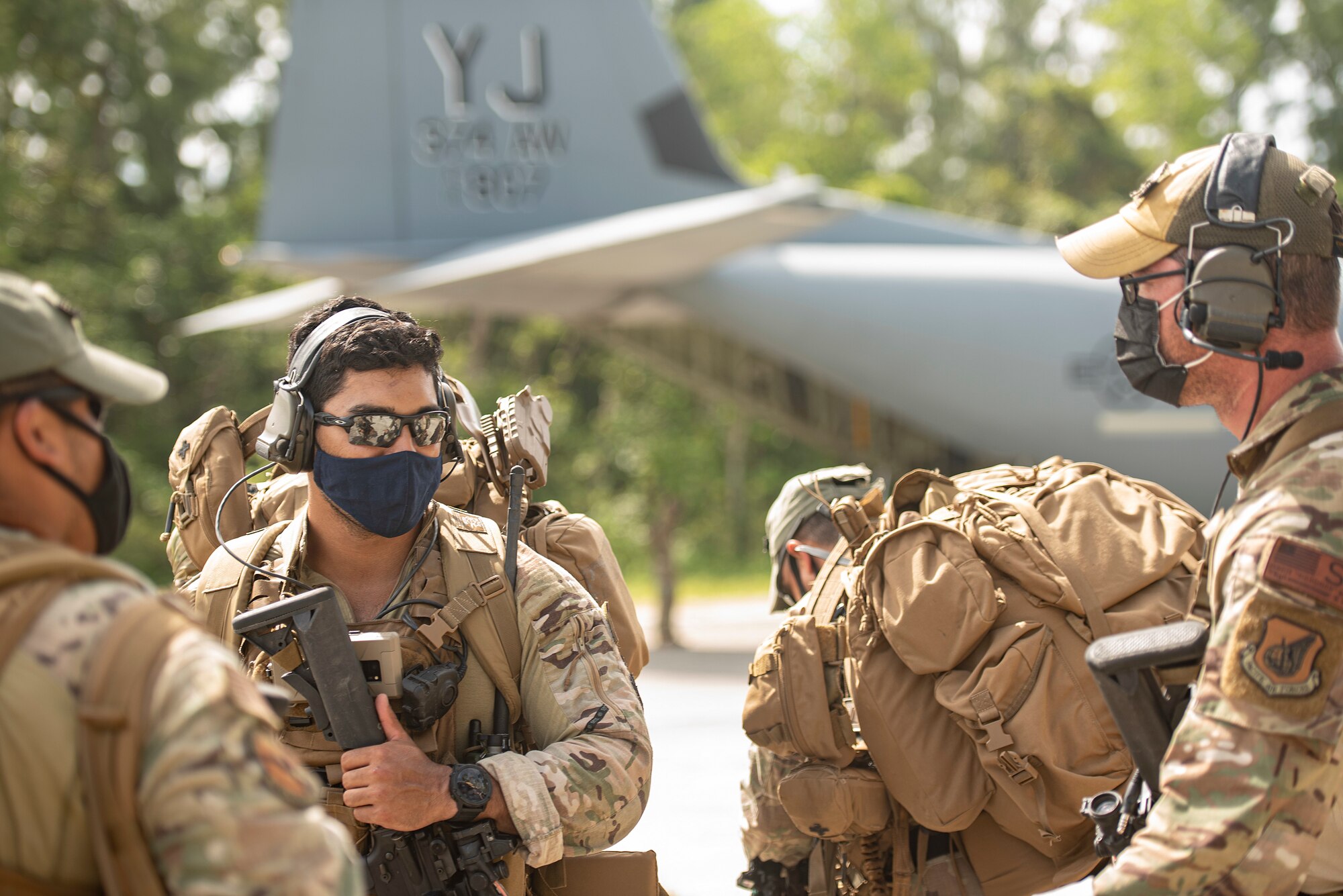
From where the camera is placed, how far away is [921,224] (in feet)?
51.1

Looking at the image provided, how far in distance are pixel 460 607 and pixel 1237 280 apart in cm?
144

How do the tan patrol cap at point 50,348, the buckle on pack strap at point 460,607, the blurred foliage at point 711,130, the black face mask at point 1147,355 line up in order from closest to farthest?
the tan patrol cap at point 50,348 < the black face mask at point 1147,355 < the buckle on pack strap at point 460,607 < the blurred foliage at point 711,130

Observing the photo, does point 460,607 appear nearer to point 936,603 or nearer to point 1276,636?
point 936,603

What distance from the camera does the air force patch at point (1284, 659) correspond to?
170 centimetres

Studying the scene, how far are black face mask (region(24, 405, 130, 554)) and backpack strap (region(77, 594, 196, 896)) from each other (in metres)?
0.22

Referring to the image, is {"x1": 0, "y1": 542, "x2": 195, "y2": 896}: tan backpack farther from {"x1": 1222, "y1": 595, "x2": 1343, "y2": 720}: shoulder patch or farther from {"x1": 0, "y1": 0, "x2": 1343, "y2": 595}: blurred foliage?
{"x1": 0, "y1": 0, "x2": 1343, "y2": 595}: blurred foliage

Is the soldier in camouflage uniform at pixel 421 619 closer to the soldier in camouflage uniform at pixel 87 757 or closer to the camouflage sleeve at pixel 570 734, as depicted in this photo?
the camouflage sleeve at pixel 570 734

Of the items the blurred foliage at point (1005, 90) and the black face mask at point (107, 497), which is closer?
the black face mask at point (107, 497)

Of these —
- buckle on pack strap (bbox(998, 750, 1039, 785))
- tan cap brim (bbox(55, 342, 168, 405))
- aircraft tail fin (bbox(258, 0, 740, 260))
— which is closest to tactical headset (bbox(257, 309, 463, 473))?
tan cap brim (bbox(55, 342, 168, 405))

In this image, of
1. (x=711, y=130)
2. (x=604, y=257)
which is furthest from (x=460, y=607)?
(x=711, y=130)

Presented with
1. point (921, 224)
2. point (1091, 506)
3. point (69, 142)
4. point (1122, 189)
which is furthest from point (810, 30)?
point (1091, 506)

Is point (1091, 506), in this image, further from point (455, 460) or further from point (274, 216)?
point (274, 216)

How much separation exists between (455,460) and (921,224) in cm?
1352

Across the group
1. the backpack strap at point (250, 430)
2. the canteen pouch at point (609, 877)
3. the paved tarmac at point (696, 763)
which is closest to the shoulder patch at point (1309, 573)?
the canteen pouch at point (609, 877)
